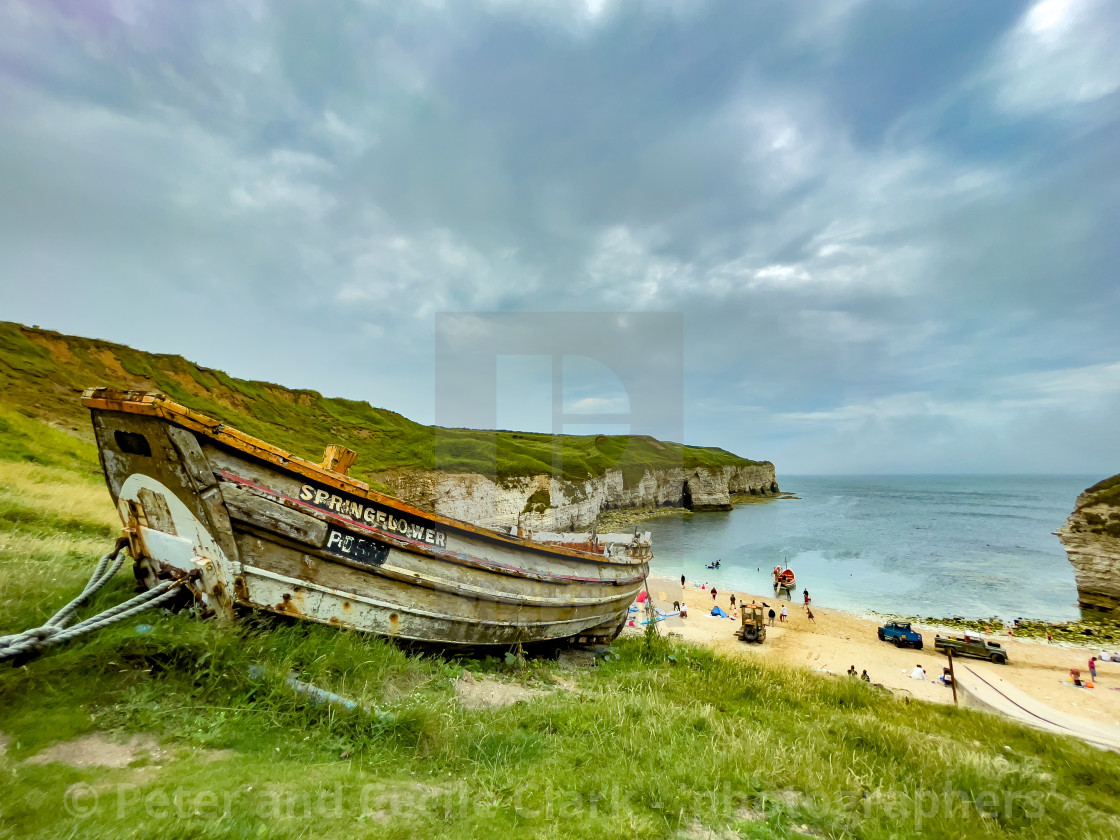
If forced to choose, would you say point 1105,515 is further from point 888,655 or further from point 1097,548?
point 888,655

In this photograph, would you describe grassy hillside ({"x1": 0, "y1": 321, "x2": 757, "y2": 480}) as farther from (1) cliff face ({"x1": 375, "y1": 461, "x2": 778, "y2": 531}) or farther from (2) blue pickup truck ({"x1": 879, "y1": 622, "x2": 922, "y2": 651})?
(2) blue pickup truck ({"x1": 879, "y1": 622, "x2": 922, "y2": 651})

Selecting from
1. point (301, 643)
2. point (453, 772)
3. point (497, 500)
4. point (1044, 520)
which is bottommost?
point (1044, 520)

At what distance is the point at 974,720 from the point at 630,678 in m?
7.00

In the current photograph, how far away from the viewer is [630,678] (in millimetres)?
8102

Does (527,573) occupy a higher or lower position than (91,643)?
lower

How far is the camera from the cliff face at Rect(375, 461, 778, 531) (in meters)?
42.2

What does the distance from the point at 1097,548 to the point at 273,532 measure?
179ft

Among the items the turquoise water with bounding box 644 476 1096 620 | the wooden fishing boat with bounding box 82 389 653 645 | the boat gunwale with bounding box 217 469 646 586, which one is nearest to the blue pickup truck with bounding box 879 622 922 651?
the turquoise water with bounding box 644 476 1096 620

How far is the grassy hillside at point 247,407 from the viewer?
81.2 ft

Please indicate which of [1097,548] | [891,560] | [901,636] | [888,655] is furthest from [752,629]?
[891,560]

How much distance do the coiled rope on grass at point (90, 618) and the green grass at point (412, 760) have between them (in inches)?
6.8

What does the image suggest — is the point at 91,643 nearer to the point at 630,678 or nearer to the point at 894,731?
the point at 630,678

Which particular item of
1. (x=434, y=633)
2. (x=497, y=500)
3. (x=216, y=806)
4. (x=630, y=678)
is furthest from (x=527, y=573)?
(x=497, y=500)

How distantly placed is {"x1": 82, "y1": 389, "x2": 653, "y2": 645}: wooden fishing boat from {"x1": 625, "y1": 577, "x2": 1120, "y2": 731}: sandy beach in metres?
10.9
